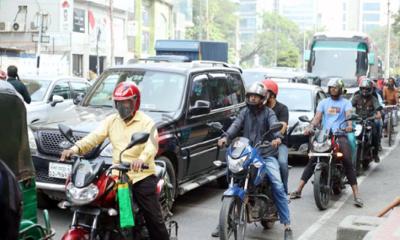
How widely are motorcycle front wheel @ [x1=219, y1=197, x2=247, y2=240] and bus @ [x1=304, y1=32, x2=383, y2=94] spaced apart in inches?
669

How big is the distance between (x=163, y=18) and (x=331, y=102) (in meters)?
50.1

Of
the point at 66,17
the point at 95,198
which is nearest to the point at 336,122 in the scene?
the point at 95,198

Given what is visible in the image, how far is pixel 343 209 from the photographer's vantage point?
855 cm

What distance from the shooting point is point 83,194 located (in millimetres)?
4332

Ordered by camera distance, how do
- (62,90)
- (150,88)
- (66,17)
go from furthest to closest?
(66,17)
(62,90)
(150,88)

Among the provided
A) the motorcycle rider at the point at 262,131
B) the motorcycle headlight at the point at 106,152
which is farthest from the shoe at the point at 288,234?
the motorcycle headlight at the point at 106,152

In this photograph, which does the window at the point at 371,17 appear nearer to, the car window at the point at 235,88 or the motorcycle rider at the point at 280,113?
the car window at the point at 235,88

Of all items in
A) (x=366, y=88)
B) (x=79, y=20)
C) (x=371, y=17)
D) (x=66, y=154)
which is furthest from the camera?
(x=371, y=17)

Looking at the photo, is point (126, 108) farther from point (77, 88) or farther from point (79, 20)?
point (79, 20)

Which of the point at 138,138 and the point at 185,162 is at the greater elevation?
the point at 138,138

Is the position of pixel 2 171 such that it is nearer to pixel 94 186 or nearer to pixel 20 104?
pixel 20 104

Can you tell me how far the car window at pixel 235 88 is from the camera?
9.70 m

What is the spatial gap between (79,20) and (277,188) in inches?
1386

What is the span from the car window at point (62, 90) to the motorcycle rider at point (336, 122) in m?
6.14
